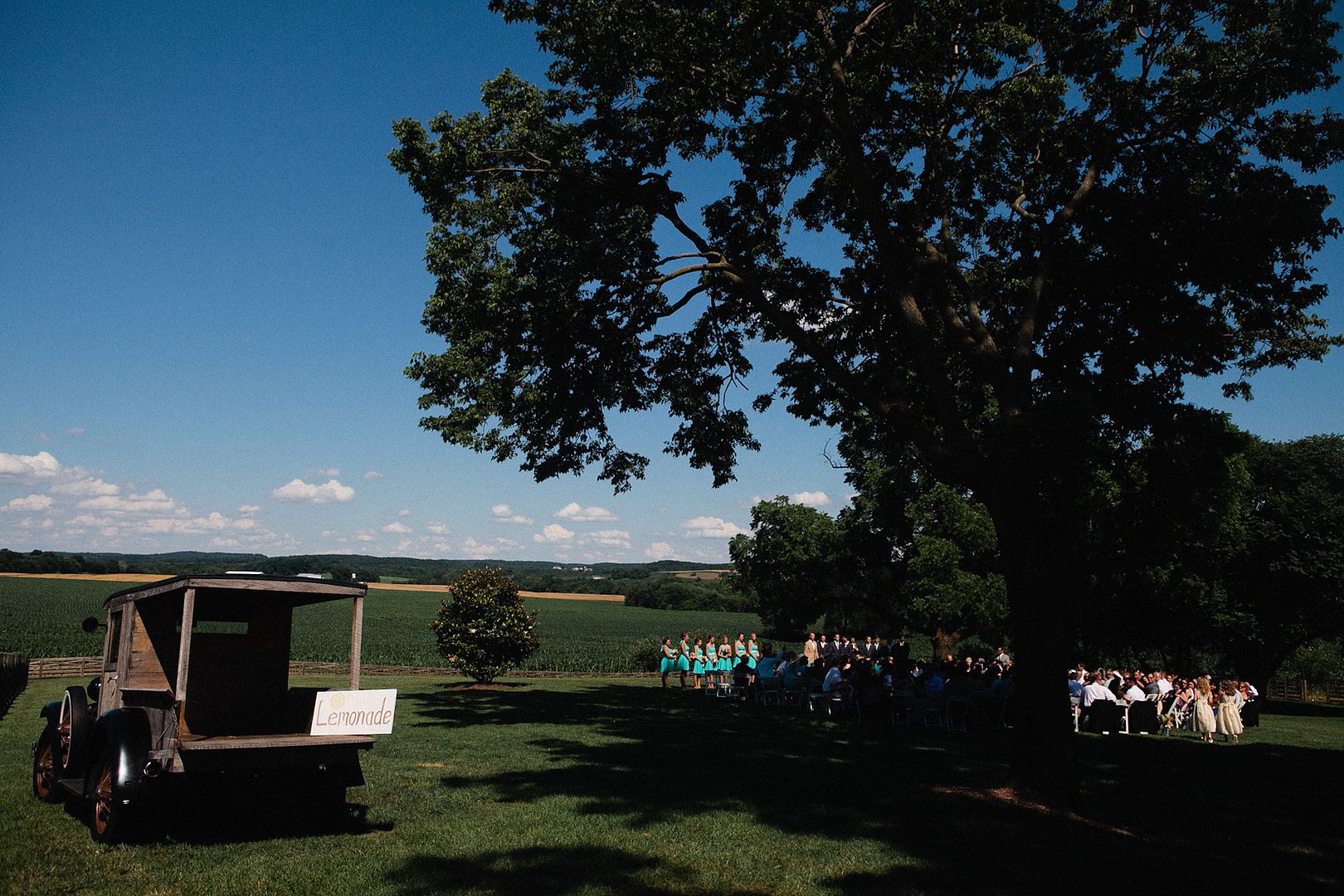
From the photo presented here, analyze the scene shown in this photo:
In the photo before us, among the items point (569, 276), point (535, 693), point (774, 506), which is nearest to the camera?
point (569, 276)

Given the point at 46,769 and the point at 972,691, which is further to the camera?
the point at 972,691

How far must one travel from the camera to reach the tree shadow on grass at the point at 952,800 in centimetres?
749

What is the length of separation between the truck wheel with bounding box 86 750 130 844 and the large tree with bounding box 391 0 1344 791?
7.45 meters

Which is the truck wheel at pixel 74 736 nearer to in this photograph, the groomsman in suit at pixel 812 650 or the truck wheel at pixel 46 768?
the truck wheel at pixel 46 768

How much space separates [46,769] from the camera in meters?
9.63

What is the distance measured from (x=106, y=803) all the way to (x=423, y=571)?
17394 centimetres

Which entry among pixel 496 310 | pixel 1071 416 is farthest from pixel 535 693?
pixel 1071 416

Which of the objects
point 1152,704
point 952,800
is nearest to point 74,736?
point 952,800

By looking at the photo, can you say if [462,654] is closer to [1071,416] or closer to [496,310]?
[496,310]

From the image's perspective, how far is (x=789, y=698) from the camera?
23.1m

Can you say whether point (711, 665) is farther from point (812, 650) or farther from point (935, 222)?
point (935, 222)

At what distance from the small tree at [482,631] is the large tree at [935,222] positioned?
12693mm

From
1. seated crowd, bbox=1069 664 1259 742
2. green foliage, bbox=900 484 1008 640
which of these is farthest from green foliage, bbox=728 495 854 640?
seated crowd, bbox=1069 664 1259 742

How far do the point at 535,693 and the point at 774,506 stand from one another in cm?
1128
